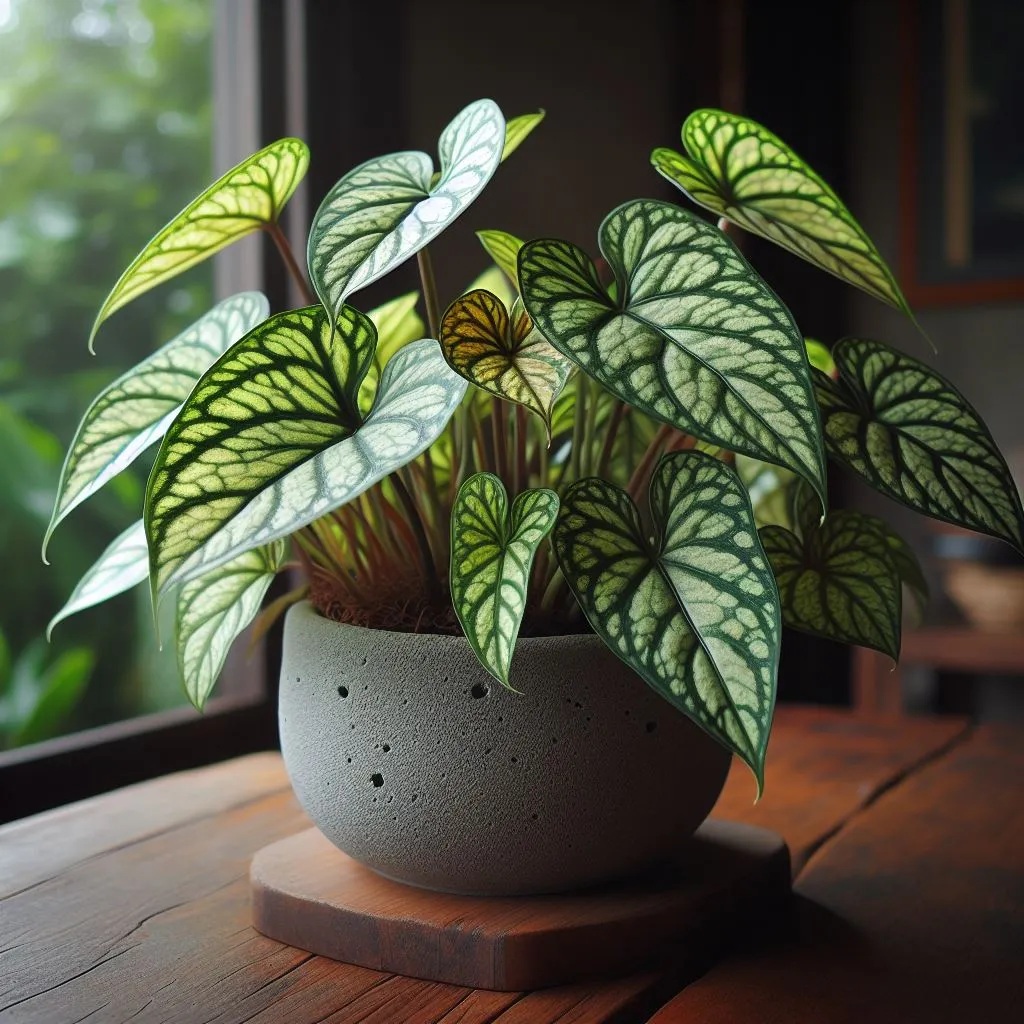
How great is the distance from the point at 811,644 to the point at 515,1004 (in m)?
2.08

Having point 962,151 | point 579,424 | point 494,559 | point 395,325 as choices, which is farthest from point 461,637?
point 962,151

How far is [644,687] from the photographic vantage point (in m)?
0.55

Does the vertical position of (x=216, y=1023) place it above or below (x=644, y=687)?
below

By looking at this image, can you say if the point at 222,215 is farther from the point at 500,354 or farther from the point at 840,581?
the point at 840,581

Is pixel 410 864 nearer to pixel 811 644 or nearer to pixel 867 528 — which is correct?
pixel 867 528

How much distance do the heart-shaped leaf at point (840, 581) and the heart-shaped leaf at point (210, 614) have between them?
0.28 metres

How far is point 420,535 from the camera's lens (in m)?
0.58

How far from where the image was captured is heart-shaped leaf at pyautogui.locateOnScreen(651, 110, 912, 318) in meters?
0.56

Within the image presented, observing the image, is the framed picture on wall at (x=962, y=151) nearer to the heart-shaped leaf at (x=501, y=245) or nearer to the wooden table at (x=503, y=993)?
the wooden table at (x=503, y=993)

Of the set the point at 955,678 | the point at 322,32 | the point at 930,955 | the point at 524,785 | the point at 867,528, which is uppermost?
the point at 322,32

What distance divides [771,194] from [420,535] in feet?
0.85

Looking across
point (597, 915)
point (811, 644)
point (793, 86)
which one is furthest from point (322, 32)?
point (811, 644)

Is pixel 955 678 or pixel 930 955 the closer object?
pixel 930 955

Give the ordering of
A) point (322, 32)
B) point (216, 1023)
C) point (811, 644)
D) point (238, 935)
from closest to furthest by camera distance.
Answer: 1. point (216, 1023)
2. point (238, 935)
3. point (322, 32)
4. point (811, 644)
